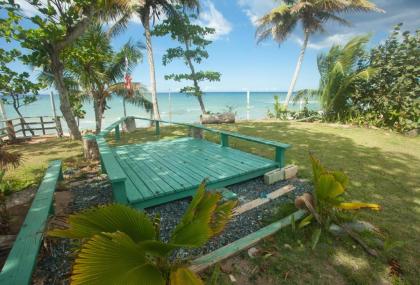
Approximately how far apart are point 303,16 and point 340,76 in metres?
6.12

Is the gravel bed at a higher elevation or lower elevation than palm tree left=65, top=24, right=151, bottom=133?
lower

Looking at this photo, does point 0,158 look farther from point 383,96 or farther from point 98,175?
point 383,96

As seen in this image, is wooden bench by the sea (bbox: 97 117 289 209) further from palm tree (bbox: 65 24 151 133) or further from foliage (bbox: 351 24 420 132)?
foliage (bbox: 351 24 420 132)

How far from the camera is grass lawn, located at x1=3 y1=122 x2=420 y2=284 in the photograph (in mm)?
1990

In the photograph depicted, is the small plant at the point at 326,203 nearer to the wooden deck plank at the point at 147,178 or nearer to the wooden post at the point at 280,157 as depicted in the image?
the wooden post at the point at 280,157

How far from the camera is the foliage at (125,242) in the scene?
1046 millimetres

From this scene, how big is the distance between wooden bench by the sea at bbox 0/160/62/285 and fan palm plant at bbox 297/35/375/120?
10.5 metres

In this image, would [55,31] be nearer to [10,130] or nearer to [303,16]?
[10,130]

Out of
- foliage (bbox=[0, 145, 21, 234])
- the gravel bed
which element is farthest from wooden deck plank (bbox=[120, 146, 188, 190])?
foliage (bbox=[0, 145, 21, 234])

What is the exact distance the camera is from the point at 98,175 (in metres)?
4.45

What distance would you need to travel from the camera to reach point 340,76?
9.52 metres

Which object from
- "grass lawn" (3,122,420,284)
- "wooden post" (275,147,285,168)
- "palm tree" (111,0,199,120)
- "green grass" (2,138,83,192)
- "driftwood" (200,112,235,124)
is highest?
"palm tree" (111,0,199,120)

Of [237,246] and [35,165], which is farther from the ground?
[35,165]

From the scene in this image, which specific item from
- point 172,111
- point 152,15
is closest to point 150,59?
point 152,15
